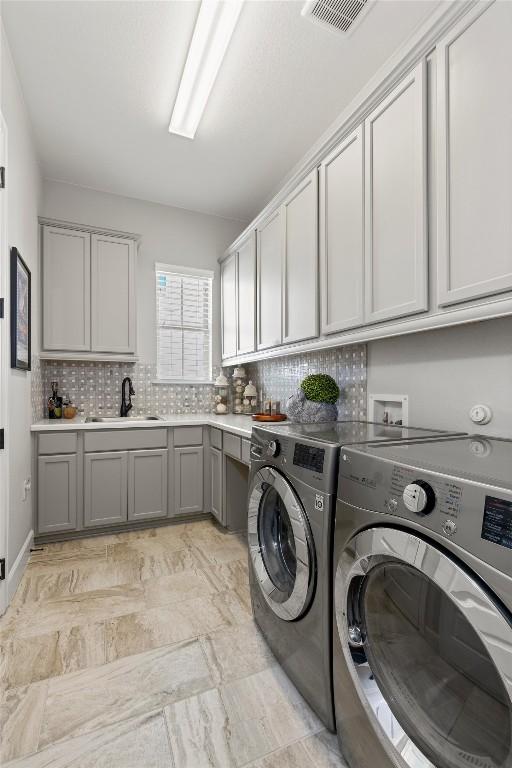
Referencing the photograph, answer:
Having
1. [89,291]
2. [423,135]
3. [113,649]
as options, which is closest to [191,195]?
[89,291]

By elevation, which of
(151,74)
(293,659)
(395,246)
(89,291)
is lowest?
(293,659)

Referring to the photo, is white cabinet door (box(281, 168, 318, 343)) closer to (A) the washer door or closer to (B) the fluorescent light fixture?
(B) the fluorescent light fixture

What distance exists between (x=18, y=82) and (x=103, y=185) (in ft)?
3.82

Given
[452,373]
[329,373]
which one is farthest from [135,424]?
[452,373]

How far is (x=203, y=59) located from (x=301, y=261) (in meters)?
1.22

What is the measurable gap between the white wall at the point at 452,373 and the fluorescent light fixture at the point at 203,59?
1.81m

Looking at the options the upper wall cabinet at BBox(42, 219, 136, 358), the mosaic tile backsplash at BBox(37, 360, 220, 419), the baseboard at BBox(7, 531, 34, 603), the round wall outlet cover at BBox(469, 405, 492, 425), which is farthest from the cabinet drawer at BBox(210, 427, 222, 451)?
the round wall outlet cover at BBox(469, 405, 492, 425)

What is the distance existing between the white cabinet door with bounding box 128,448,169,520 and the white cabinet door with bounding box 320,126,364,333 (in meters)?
1.82

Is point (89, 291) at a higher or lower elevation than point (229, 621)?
higher

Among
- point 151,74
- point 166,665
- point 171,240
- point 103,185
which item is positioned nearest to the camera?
point 166,665

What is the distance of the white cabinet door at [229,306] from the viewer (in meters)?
3.59

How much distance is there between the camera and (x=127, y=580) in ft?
7.45

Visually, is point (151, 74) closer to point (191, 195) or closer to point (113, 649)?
point (191, 195)

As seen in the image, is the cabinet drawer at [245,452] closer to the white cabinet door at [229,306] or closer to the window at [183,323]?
the white cabinet door at [229,306]
